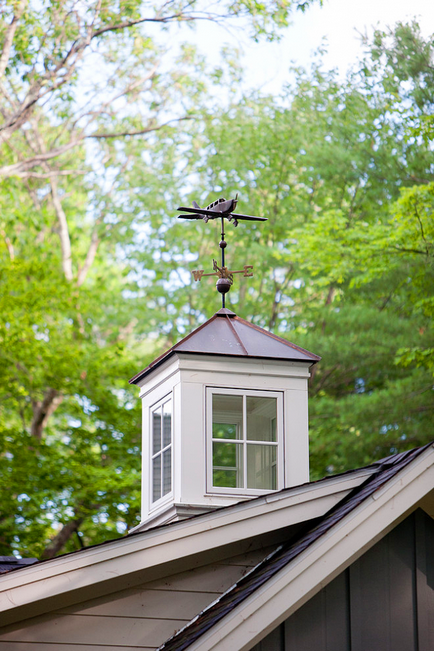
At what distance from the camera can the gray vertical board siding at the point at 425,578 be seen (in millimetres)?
5207

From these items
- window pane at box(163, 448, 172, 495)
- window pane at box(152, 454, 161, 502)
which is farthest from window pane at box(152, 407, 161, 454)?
window pane at box(163, 448, 172, 495)

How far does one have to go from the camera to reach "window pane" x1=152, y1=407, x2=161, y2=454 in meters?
8.20

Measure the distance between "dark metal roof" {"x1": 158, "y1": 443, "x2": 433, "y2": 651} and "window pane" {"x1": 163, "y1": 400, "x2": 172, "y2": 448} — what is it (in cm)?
208

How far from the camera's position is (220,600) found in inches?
222

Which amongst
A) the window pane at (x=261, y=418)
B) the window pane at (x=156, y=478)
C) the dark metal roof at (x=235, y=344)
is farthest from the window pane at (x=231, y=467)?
the dark metal roof at (x=235, y=344)

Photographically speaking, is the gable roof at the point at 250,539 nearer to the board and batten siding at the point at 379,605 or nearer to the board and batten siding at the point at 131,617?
the board and batten siding at the point at 131,617

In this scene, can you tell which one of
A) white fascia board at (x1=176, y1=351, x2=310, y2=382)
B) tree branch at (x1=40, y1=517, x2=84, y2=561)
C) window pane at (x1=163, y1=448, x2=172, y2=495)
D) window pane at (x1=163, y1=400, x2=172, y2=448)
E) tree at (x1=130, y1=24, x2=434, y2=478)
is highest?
tree at (x1=130, y1=24, x2=434, y2=478)

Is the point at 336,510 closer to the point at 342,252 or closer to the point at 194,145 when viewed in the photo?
the point at 342,252

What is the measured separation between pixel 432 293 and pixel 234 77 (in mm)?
11680

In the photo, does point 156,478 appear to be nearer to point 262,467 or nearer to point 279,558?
point 262,467

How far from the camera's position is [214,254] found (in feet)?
80.1

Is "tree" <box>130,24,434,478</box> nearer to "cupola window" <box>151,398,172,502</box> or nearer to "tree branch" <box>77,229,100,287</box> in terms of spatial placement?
"tree branch" <box>77,229,100,287</box>

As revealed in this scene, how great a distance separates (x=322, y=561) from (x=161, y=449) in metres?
3.23

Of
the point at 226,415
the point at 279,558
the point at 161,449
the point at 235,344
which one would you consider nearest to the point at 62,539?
the point at 161,449
